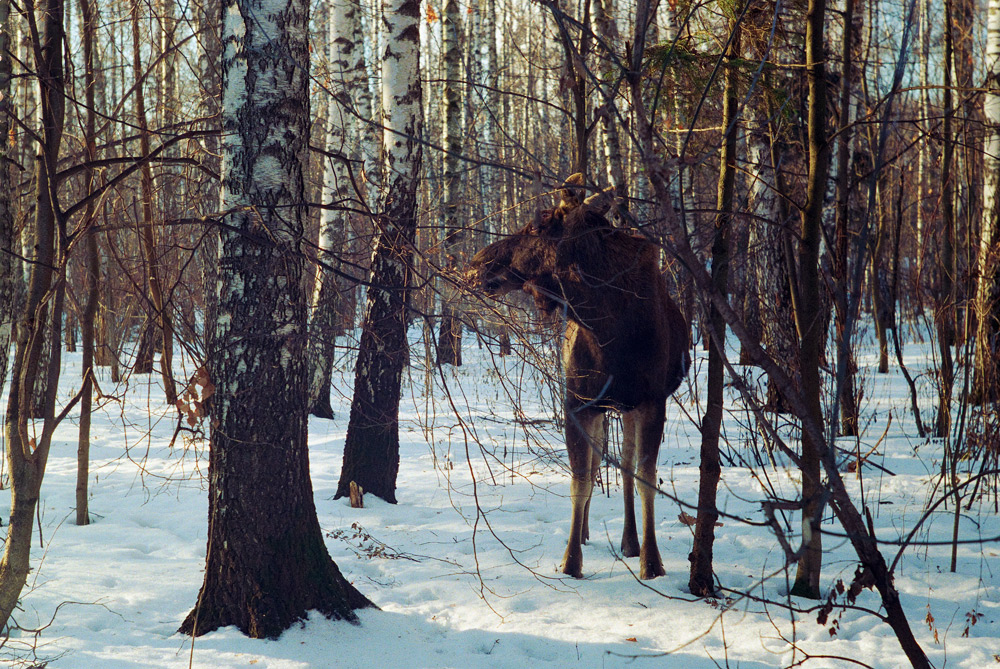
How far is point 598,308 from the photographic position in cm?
392

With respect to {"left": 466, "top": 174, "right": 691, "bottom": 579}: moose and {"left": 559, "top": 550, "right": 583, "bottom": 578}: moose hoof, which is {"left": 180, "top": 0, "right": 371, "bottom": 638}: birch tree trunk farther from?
{"left": 559, "top": 550, "right": 583, "bottom": 578}: moose hoof

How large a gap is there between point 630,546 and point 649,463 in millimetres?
756

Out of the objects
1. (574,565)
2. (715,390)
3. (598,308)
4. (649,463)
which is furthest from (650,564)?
(598,308)

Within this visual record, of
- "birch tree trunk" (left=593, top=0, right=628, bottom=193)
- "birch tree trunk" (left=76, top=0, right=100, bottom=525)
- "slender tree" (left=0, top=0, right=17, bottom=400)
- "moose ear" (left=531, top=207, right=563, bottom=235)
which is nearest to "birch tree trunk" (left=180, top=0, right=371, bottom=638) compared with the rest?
"birch tree trunk" (left=76, top=0, right=100, bottom=525)

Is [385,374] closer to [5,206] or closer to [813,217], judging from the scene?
[5,206]

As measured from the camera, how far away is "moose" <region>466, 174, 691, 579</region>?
3895 mm

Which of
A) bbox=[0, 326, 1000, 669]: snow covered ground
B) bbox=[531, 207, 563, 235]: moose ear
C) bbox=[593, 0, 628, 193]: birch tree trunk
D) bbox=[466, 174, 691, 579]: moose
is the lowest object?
bbox=[0, 326, 1000, 669]: snow covered ground

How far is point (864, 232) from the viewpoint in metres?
1.67

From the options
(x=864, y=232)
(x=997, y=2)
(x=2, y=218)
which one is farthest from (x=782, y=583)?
(x=997, y=2)

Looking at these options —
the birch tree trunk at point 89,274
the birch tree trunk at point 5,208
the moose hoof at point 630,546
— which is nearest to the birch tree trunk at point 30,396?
the birch tree trunk at point 89,274

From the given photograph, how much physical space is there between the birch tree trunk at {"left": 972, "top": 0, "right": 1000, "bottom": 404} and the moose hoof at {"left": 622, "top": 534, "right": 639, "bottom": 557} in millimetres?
2332

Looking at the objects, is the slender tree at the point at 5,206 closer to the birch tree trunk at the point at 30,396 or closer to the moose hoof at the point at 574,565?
the birch tree trunk at the point at 30,396

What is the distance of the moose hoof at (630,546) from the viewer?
4457mm

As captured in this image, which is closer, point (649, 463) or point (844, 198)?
point (844, 198)
